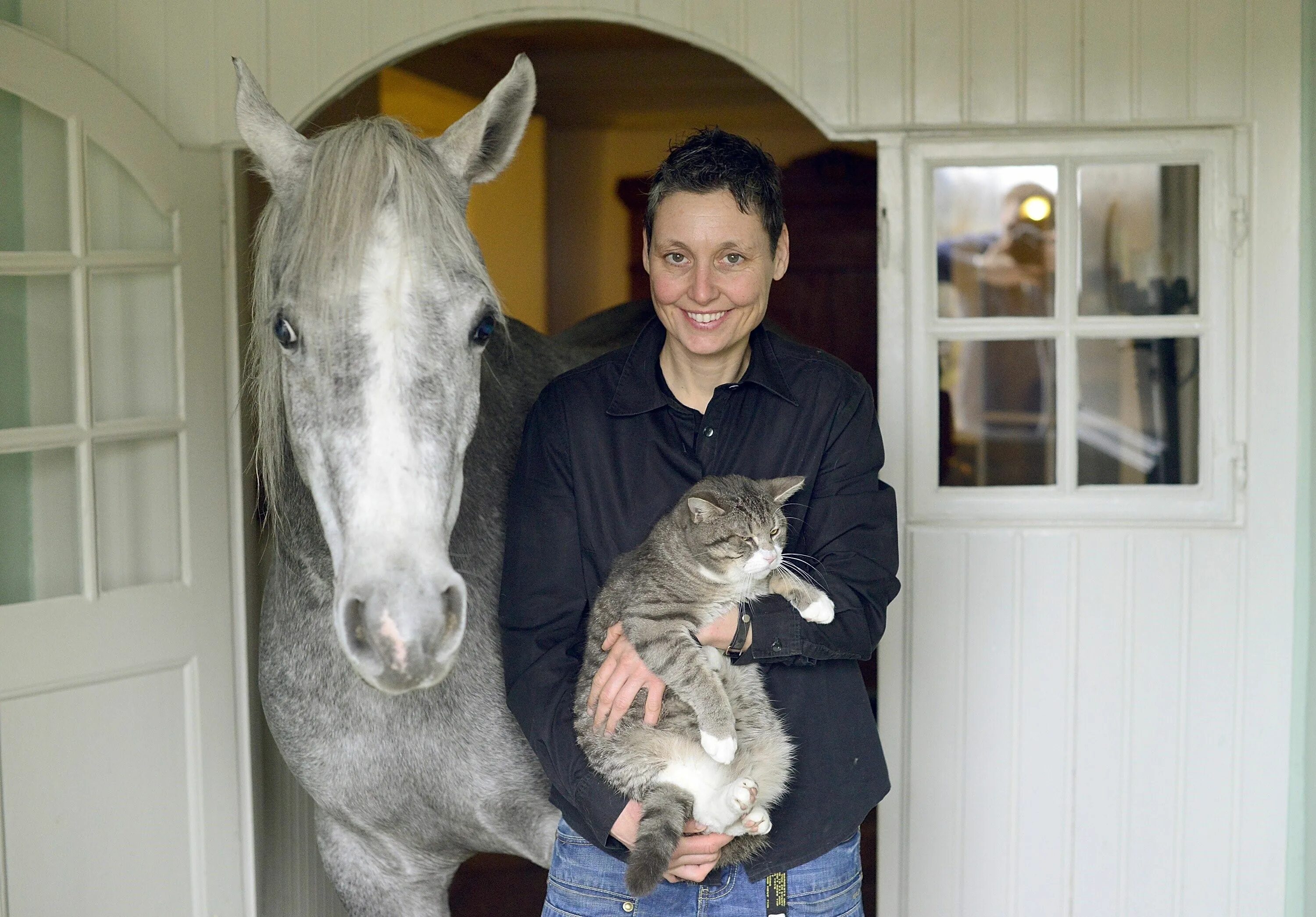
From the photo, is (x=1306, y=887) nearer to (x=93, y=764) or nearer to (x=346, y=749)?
(x=346, y=749)

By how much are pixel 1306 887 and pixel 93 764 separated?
2437 mm

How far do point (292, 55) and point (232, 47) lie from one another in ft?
0.42

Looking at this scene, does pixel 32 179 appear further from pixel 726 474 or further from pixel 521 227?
pixel 521 227

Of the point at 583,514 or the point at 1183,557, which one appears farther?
the point at 1183,557

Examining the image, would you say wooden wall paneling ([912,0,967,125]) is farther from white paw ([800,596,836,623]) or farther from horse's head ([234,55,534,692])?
white paw ([800,596,836,623])

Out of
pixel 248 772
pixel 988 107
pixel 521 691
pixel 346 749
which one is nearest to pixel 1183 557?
pixel 988 107

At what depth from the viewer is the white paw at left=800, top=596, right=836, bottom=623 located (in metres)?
1.49

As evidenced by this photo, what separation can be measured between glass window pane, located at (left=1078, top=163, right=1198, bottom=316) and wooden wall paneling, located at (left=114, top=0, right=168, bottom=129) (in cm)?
195

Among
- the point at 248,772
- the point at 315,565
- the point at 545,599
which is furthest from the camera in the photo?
the point at 248,772

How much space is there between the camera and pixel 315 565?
6.03 ft

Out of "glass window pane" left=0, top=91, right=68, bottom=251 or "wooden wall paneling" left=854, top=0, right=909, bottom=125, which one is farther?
"wooden wall paneling" left=854, top=0, right=909, bottom=125

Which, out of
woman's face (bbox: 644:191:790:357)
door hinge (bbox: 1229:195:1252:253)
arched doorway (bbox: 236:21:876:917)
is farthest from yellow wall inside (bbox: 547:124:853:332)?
woman's face (bbox: 644:191:790:357)

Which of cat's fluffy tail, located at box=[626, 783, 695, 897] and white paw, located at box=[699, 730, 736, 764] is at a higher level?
white paw, located at box=[699, 730, 736, 764]

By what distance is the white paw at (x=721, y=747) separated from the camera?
4.68 ft
